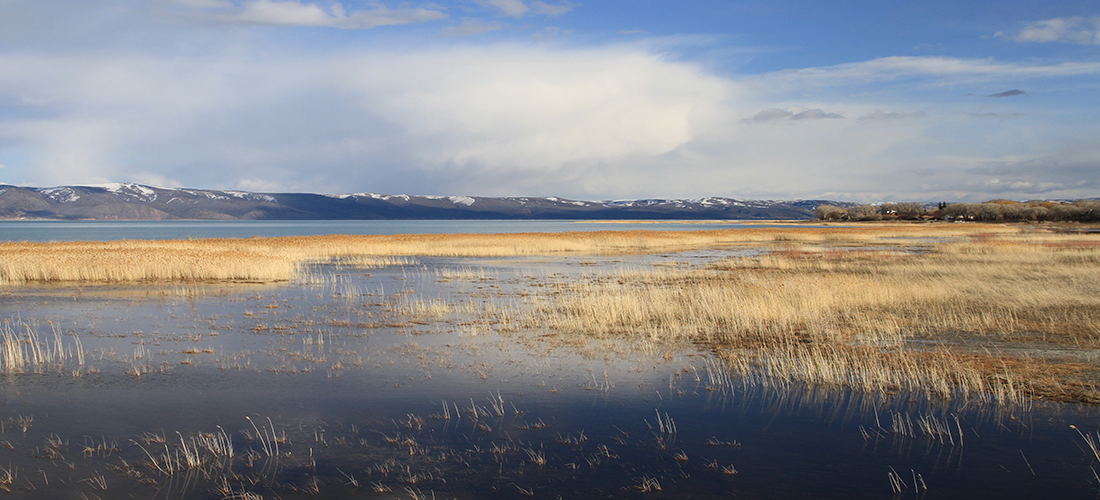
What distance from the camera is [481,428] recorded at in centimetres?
927

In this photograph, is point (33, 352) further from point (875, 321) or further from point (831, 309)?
point (831, 309)

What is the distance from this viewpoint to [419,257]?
47875mm

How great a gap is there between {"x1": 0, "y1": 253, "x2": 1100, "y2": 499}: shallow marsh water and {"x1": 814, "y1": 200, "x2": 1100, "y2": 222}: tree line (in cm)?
12641

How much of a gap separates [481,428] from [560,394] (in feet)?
7.03

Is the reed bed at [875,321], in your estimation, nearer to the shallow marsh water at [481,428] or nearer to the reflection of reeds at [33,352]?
the shallow marsh water at [481,428]

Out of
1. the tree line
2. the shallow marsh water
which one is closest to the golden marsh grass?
the shallow marsh water

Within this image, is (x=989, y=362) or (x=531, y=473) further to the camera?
(x=989, y=362)

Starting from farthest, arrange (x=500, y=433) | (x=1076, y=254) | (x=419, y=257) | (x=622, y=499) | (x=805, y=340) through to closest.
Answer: (x=419, y=257)
(x=1076, y=254)
(x=805, y=340)
(x=500, y=433)
(x=622, y=499)

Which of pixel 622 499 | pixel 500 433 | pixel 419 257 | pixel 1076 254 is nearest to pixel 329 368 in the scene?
pixel 500 433

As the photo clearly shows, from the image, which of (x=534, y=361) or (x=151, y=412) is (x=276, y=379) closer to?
(x=151, y=412)

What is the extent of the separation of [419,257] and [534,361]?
117ft

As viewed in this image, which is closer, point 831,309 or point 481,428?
point 481,428

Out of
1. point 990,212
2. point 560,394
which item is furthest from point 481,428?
point 990,212

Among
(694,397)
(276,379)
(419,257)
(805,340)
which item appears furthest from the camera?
(419,257)
